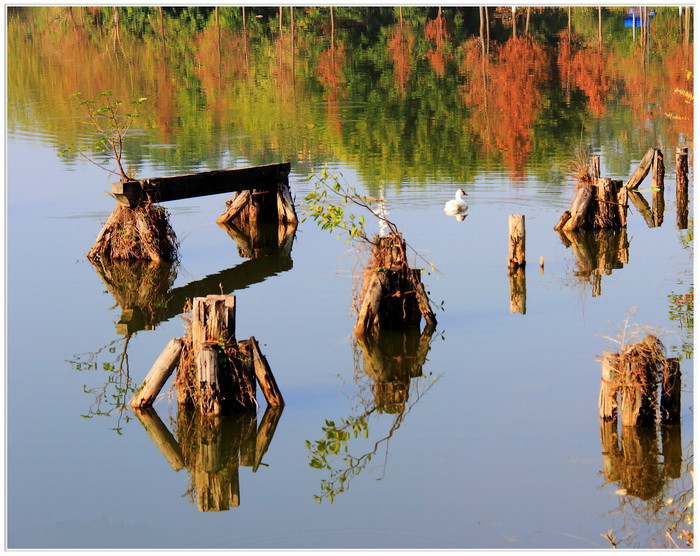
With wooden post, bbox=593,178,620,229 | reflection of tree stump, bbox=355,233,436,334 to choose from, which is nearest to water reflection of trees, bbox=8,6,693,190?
wooden post, bbox=593,178,620,229

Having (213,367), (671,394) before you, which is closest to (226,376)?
(213,367)

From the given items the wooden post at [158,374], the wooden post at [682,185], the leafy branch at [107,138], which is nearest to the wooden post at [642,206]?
the wooden post at [682,185]

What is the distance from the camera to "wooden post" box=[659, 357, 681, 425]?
37.7 feet

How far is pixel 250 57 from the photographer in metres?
55.8

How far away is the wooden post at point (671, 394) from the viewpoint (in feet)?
37.7

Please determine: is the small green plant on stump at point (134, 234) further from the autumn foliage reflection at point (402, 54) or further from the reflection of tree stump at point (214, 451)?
the autumn foliage reflection at point (402, 54)

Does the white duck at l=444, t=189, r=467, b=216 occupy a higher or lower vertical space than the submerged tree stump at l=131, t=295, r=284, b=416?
higher

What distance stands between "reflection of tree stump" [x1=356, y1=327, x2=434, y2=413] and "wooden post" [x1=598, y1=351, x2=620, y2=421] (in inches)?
90.6

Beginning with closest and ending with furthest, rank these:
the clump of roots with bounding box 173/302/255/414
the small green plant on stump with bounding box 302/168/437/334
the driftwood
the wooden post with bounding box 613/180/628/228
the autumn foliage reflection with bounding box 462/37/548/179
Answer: the clump of roots with bounding box 173/302/255/414 → the small green plant on stump with bounding box 302/168/437/334 → the wooden post with bounding box 613/180/628/228 → the driftwood → the autumn foliage reflection with bounding box 462/37/548/179

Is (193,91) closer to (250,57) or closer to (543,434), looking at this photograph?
(250,57)

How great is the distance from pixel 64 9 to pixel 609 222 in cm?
5166

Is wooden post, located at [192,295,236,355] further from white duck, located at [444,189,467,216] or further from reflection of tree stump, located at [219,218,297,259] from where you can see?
white duck, located at [444,189,467,216]

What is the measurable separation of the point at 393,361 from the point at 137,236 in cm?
681

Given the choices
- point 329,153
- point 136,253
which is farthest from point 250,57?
point 136,253
